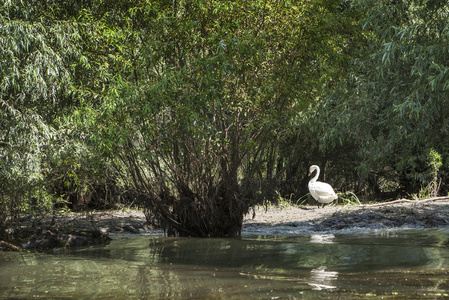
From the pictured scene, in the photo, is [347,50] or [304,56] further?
[347,50]

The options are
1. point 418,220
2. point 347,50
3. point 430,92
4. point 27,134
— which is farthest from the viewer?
point 347,50

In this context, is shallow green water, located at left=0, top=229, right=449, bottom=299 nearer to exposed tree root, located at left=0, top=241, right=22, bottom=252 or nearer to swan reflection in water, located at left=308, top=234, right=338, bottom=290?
swan reflection in water, located at left=308, top=234, right=338, bottom=290

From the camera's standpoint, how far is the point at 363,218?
11.9 m

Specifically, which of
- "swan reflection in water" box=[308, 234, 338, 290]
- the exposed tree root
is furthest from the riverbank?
"swan reflection in water" box=[308, 234, 338, 290]

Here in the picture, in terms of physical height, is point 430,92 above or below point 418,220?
above

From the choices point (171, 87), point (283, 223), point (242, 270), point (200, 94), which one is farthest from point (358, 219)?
point (242, 270)

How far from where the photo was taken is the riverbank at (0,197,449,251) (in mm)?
9922

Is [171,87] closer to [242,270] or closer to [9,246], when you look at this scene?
[242,270]

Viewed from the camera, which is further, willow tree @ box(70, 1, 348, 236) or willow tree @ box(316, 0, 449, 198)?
willow tree @ box(316, 0, 449, 198)

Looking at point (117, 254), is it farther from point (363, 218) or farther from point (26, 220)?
point (363, 218)

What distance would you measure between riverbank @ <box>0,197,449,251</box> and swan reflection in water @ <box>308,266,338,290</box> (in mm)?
4257

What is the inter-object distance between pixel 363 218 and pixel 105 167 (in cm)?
575

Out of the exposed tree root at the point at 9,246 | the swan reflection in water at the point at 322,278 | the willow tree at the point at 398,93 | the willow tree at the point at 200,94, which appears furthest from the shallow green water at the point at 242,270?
the willow tree at the point at 398,93

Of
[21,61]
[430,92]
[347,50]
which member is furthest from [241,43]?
[347,50]
